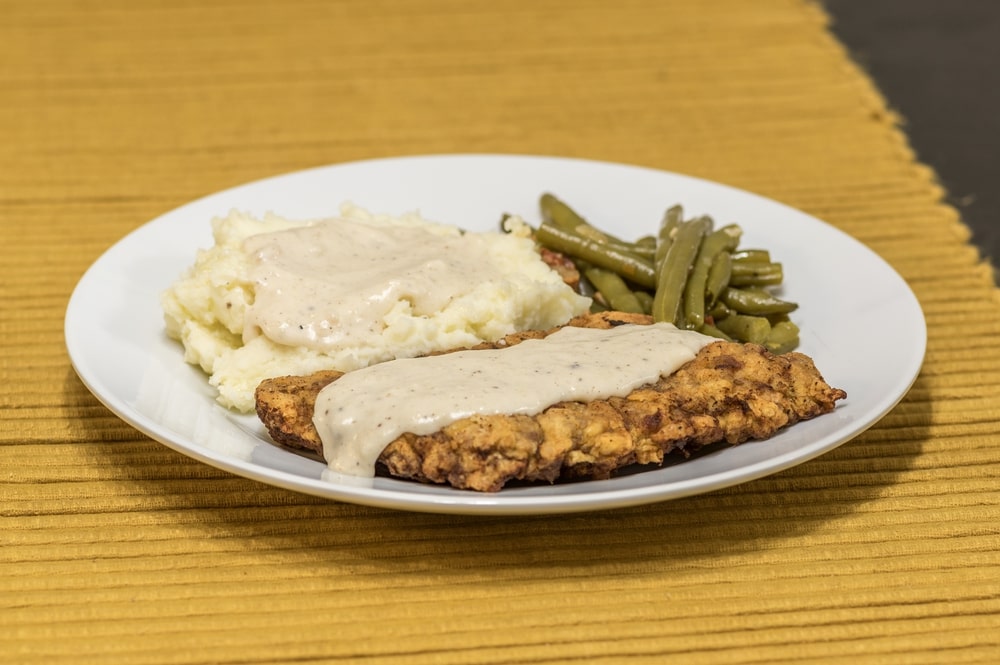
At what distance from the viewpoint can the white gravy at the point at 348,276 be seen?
464cm

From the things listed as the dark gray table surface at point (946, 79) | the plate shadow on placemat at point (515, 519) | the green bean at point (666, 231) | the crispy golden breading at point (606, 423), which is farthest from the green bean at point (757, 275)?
the dark gray table surface at point (946, 79)

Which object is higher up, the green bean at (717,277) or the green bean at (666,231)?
the green bean at (666,231)

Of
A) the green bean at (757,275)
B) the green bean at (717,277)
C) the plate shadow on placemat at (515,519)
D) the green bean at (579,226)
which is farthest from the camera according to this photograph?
the green bean at (579,226)

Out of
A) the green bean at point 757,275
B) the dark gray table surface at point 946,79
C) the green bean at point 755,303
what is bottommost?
the dark gray table surface at point 946,79

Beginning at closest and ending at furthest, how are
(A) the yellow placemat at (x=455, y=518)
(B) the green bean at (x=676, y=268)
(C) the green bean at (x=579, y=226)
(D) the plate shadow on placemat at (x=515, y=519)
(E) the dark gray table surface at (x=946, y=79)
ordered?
(A) the yellow placemat at (x=455, y=518)
(D) the plate shadow on placemat at (x=515, y=519)
(B) the green bean at (x=676, y=268)
(C) the green bean at (x=579, y=226)
(E) the dark gray table surface at (x=946, y=79)

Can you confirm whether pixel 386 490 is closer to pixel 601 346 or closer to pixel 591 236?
pixel 601 346

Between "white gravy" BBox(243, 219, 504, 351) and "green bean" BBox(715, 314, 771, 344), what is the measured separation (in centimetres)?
107

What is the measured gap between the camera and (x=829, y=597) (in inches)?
150

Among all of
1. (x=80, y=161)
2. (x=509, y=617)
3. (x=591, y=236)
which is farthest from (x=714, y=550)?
(x=80, y=161)

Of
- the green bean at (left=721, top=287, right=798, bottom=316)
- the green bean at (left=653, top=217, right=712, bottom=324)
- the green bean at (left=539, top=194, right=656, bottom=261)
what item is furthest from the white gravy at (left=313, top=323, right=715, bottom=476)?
the green bean at (left=539, top=194, right=656, bottom=261)

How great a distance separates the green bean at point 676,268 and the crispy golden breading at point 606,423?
27.1 inches

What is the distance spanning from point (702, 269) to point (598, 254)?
501 mm

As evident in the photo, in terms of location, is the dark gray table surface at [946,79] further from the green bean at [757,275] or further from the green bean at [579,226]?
the green bean at [579,226]

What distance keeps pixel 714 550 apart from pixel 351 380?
1426 millimetres
